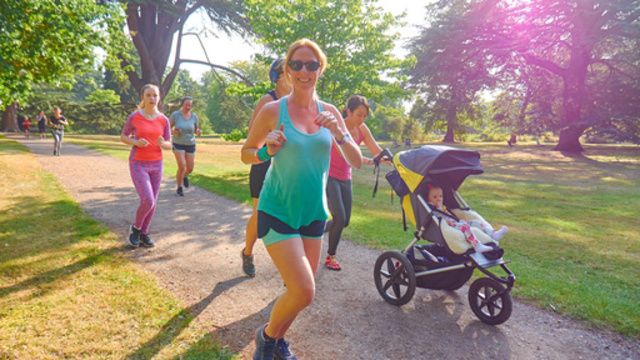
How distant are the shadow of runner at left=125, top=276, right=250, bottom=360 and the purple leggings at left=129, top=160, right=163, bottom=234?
169 centimetres

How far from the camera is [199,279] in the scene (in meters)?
4.22

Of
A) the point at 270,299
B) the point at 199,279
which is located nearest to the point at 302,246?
the point at 270,299

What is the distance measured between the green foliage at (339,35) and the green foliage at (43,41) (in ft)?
20.6

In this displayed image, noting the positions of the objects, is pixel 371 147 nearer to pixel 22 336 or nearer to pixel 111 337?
pixel 111 337

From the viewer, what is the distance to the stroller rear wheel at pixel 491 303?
3277 mm

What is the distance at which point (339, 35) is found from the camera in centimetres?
1220

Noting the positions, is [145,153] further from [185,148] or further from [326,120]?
[185,148]

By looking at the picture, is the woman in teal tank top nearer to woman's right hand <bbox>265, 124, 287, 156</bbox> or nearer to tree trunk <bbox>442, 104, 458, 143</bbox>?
woman's right hand <bbox>265, 124, 287, 156</bbox>

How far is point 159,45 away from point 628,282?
2585cm

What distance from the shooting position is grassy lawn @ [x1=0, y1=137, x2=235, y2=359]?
2811mm

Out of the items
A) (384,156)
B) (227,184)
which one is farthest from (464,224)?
(227,184)

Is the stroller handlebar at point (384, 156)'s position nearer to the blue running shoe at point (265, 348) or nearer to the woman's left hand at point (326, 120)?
the woman's left hand at point (326, 120)

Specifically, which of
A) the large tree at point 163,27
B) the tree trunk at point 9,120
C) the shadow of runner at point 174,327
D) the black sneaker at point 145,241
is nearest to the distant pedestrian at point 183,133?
the black sneaker at point 145,241

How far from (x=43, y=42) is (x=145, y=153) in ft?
10.3
